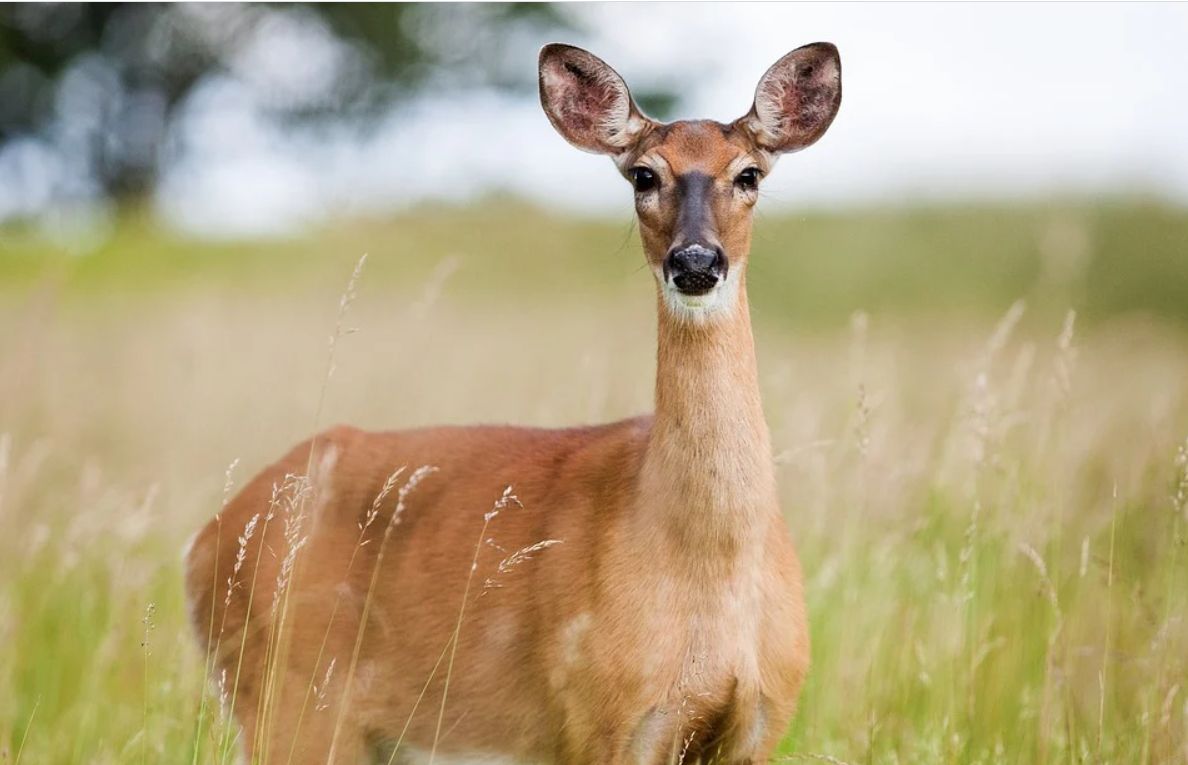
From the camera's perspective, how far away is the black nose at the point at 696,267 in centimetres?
327

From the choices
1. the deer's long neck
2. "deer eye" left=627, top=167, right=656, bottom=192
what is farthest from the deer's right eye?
the deer's long neck

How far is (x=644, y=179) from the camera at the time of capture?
365 centimetres

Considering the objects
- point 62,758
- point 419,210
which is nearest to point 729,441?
point 62,758

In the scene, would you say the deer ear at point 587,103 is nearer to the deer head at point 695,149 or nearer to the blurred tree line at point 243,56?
the deer head at point 695,149

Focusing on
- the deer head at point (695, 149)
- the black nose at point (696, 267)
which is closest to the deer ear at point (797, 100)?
the deer head at point (695, 149)

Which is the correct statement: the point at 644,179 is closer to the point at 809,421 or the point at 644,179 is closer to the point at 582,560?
the point at 582,560

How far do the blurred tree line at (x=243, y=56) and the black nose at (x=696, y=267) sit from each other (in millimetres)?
21399

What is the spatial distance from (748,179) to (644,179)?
0.27m

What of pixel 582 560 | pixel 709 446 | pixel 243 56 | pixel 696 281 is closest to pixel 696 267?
pixel 696 281

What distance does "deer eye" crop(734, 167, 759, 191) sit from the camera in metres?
3.62

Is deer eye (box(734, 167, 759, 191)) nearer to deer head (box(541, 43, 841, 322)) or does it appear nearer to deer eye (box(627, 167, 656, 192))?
deer head (box(541, 43, 841, 322))

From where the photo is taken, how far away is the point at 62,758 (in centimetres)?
427

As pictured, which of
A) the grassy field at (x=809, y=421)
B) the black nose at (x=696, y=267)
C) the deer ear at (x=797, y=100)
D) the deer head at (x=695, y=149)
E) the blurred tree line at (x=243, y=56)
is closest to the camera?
the black nose at (x=696, y=267)

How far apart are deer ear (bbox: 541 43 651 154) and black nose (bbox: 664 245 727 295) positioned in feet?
2.20
